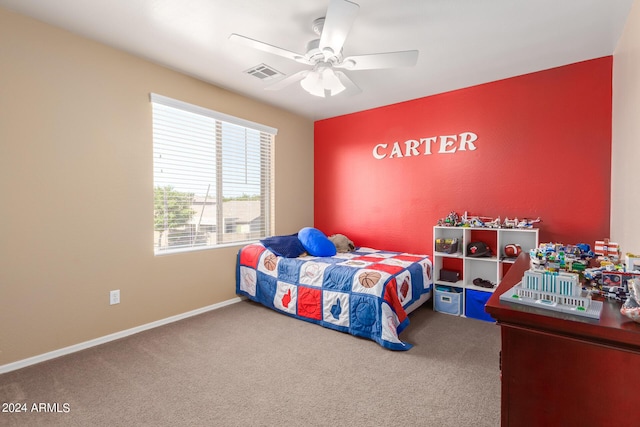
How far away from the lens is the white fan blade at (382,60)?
6.68 ft

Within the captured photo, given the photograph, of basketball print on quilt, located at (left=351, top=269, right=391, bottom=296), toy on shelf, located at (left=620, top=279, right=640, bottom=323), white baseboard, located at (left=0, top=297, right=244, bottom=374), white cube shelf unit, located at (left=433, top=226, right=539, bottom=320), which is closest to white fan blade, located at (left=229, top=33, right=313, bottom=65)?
basketball print on quilt, located at (left=351, top=269, right=391, bottom=296)

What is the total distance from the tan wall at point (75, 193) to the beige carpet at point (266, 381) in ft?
1.11

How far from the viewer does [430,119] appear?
3.65 meters

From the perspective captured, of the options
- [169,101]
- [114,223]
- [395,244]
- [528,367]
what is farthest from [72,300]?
[395,244]

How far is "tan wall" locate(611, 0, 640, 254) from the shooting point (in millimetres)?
1887

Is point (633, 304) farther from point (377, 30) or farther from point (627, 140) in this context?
point (377, 30)

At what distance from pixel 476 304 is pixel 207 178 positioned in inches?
125

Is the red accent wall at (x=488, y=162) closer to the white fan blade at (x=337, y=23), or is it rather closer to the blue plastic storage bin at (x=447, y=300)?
the blue plastic storage bin at (x=447, y=300)

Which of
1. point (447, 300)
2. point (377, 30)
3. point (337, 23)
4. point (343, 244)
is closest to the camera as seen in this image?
point (337, 23)

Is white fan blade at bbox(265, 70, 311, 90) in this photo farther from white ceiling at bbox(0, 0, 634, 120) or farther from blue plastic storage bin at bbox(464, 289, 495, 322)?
blue plastic storage bin at bbox(464, 289, 495, 322)

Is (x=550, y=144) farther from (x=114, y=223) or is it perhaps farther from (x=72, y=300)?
(x=72, y=300)

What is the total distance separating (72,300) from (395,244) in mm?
3359

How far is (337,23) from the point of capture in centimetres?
180

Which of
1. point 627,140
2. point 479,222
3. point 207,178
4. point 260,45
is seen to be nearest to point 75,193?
point 207,178
